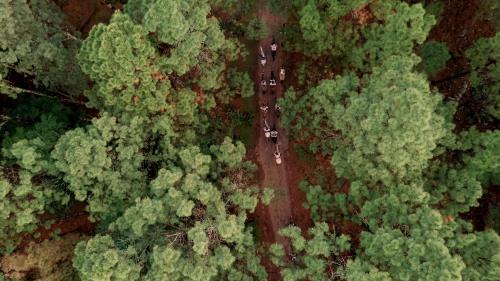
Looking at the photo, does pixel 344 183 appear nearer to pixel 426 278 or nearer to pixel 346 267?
pixel 346 267

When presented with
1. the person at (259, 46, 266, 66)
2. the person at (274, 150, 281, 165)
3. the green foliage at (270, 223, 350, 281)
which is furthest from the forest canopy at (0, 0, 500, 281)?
the person at (259, 46, 266, 66)

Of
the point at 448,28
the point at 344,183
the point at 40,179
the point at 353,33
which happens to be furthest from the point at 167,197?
the point at 448,28

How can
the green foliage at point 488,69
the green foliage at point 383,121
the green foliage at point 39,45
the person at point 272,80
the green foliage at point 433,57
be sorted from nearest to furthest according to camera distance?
the green foliage at point 383,121, the green foliage at point 39,45, the green foliage at point 488,69, the green foliage at point 433,57, the person at point 272,80

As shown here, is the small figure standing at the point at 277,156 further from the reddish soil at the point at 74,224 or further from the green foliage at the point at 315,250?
the reddish soil at the point at 74,224

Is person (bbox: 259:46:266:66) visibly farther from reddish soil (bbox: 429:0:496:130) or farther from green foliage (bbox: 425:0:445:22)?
reddish soil (bbox: 429:0:496:130)

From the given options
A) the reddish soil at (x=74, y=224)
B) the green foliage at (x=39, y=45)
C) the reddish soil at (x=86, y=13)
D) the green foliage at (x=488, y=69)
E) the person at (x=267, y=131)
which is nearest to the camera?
the green foliage at (x=39, y=45)

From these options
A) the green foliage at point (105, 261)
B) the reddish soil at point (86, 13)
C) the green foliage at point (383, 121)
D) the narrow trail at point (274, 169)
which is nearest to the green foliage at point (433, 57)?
the green foliage at point (383, 121)
